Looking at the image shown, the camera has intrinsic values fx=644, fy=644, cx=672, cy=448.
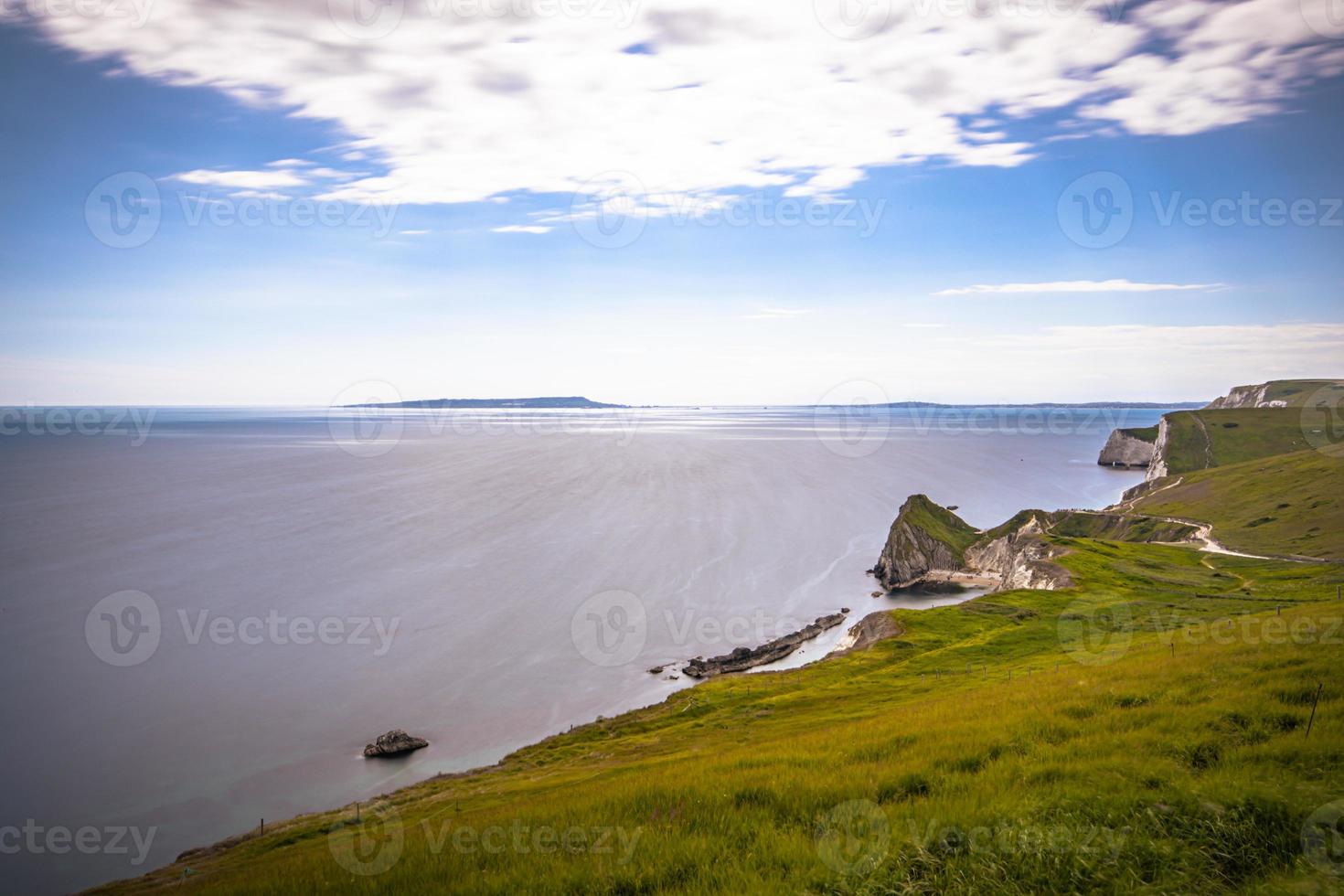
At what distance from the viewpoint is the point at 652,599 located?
87438 millimetres

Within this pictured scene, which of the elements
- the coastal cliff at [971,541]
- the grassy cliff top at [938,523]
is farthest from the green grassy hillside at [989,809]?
the grassy cliff top at [938,523]

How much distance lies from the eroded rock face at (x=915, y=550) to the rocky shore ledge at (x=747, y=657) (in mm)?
30799

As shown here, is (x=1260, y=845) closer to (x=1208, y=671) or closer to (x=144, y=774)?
(x=1208, y=671)

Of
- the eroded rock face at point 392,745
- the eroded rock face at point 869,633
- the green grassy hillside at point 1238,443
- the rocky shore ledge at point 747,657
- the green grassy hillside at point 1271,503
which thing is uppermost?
the green grassy hillside at point 1238,443

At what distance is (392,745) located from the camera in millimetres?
49969

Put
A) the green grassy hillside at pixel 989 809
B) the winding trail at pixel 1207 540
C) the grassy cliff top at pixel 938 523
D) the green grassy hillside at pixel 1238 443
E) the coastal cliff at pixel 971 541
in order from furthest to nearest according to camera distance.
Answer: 1. the green grassy hillside at pixel 1238 443
2. the grassy cliff top at pixel 938 523
3. the coastal cliff at pixel 971 541
4. the winding trail at pixel 1207 540
5. the green grassy hillside at pixel 989 809

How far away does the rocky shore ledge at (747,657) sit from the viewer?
67750 millimetres

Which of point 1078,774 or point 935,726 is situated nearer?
point 1078,774

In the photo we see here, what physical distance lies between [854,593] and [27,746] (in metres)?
89.7

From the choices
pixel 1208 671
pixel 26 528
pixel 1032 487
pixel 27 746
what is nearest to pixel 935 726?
pixel 1208 671

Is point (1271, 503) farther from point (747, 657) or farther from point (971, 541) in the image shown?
point (747, 657)

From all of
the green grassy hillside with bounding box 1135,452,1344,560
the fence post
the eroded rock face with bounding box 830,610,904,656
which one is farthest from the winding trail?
the fence post

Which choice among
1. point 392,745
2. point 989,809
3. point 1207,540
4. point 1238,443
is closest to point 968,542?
point 1207,540

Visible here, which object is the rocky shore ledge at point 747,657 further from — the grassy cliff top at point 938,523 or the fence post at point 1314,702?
the fence post at point 1314,702
